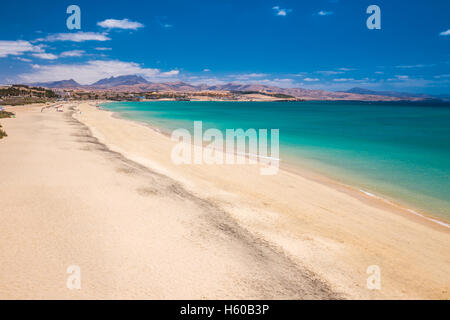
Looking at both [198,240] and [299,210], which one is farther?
[299,210]

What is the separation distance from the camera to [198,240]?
21.0ft

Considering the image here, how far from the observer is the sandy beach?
483cm

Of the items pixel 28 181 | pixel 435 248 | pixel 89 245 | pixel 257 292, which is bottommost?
pixel 435 248

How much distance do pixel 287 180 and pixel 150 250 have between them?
30.6ft

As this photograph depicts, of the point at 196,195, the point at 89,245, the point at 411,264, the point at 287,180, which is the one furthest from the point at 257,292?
the point at 287,180

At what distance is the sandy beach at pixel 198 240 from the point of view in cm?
483

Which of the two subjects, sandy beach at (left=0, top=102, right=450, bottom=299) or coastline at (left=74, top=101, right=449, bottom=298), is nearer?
sandy beach at (left=0, top=102, right=450, bottom=299)

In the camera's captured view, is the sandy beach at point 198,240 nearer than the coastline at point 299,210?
Yes

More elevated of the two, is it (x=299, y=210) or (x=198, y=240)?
(x=198, y=240)

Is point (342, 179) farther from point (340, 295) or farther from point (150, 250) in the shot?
point (150, 250)

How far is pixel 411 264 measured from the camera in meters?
6.31

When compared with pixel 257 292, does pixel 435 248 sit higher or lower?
lower

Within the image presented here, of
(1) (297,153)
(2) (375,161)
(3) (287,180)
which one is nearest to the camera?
(3) (287,180)
